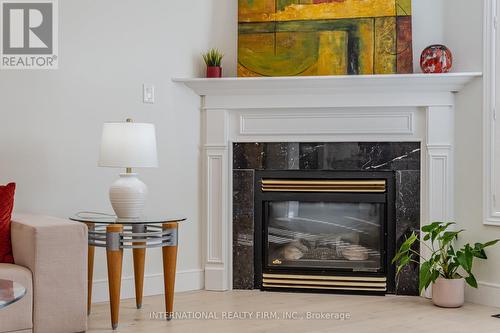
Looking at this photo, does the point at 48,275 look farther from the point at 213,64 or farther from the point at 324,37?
the point at 324,37

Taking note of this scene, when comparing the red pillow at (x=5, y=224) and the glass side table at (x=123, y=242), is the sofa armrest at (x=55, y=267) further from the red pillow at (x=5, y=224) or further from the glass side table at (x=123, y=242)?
the glass side table at (x=123, y=242)

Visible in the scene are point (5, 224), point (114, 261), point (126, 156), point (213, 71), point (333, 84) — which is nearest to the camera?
point (5, 224)

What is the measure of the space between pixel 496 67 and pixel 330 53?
1039mm

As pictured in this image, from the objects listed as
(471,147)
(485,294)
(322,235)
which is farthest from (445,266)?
(322,235)

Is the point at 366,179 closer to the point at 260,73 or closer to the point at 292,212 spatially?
the point at 292,212

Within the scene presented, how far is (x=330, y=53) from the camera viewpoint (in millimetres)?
4410

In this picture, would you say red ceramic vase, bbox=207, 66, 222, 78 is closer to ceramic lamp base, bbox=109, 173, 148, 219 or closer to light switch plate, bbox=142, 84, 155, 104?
light switch plate, bbox=142, 84, 155, 104

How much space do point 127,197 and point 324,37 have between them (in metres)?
1.74

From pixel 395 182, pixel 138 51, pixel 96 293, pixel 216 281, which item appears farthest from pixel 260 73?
pixel 96 293

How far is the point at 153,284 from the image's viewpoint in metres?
4.37

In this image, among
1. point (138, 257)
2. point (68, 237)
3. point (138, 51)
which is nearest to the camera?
point (68, 237)

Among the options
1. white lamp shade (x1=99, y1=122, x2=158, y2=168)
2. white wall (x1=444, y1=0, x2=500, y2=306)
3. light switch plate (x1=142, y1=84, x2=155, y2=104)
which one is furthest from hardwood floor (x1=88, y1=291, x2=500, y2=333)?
light switch plate (x1=142, y1=84, x2=155, y2=104)

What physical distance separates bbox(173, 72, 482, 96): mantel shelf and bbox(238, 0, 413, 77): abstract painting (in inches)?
4.1

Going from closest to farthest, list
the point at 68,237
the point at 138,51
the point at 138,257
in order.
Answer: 1. the point at 68,237
2. the point at 138,257
3. the point at 138,51
